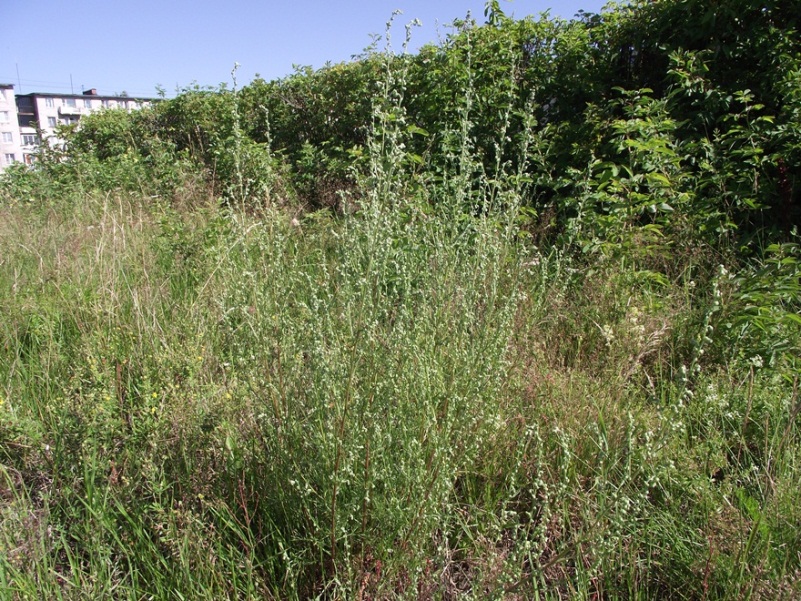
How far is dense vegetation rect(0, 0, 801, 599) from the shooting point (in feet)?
5.90

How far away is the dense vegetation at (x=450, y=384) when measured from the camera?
1.80m

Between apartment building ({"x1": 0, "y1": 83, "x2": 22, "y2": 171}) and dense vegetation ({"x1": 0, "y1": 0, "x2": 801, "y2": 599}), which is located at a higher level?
apartment building ({"x1": 0, "y1": 83, "x2": 22, "y2": 171})

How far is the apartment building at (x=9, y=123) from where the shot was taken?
65.2m

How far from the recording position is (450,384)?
82.8 inches

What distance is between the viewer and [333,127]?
7383 mm

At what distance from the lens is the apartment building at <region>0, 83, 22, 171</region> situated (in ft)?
214

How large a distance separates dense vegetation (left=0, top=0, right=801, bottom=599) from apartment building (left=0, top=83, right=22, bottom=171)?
74118mm

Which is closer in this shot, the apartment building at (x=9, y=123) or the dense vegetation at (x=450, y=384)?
the dense vegetation at (x=450, y=384)

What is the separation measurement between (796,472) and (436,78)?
174 inches

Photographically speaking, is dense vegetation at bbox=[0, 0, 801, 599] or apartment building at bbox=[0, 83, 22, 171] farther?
apartment building at bbox=[0, 83, 22, 171]

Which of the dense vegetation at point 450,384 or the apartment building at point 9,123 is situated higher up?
the apartment building at point 9,123

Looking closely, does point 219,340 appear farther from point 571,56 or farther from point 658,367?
point 571,56

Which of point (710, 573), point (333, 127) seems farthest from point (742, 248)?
point (333, 127)

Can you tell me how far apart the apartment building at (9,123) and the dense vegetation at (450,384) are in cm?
7412
